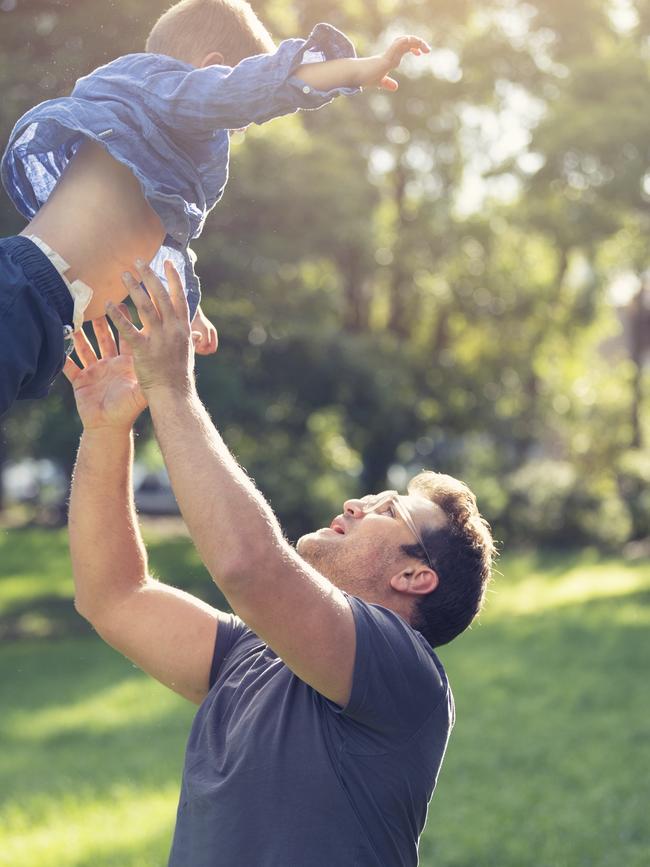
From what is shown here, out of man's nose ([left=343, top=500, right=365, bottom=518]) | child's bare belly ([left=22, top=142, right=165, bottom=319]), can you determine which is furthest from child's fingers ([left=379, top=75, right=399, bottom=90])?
man's nose ([left=343, top=500, right=365, bottom=518])

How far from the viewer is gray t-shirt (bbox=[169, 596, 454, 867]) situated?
2057mm

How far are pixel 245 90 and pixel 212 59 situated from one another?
0.80 ft

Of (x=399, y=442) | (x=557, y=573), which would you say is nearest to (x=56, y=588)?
(x=399, y=442)

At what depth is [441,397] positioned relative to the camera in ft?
72.3

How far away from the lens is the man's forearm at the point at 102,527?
2391 mm

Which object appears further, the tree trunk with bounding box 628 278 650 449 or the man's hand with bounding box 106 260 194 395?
the tree trunk with bounding box 628 278 650 449

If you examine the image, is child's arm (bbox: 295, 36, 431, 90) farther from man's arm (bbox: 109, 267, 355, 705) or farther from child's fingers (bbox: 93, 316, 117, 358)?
child's fingers (bbox: 93, 316, 117, 358)

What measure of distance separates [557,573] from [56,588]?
26.9 feet

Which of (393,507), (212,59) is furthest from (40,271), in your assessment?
(393,507)

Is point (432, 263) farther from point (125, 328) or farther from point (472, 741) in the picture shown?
point (125, 328)

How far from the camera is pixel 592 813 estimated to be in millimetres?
6238

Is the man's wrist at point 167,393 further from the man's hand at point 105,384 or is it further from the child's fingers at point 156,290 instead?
the man's hand at point 105,384

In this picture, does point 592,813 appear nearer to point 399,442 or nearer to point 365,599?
point 365,599

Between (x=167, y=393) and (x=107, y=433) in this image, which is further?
(x=107, y=433)
